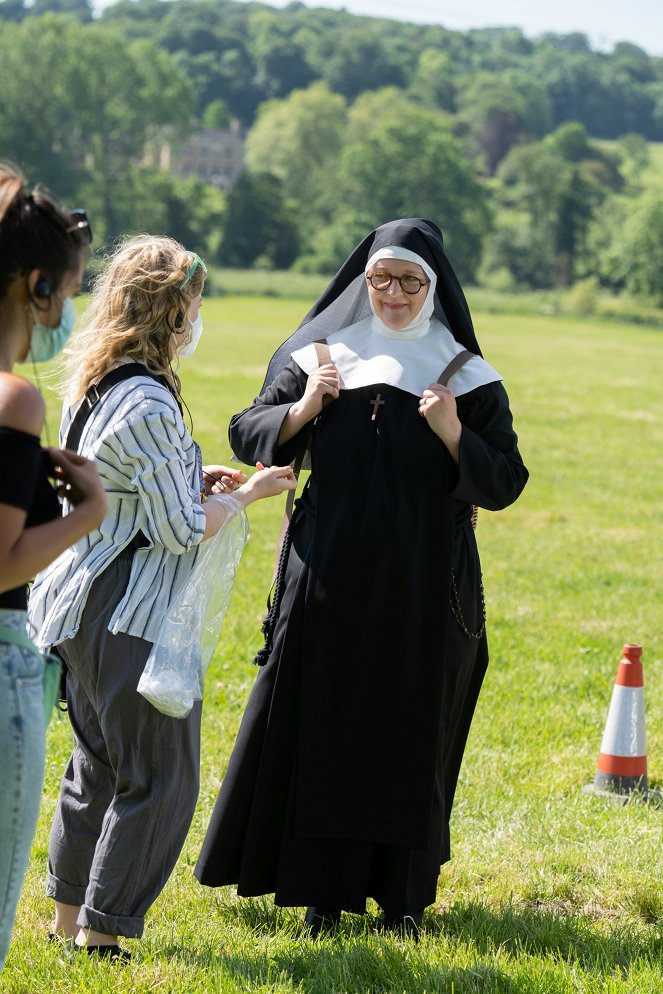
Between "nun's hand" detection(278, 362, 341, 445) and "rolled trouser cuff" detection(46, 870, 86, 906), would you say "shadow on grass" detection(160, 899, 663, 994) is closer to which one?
"rolled trouser cuff" detection(46, 870, 86, 906)

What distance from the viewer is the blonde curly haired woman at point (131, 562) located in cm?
343

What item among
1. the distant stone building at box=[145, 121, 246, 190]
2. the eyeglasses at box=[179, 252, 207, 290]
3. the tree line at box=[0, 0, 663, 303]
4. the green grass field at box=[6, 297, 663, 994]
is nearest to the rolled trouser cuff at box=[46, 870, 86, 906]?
the green grass field at box=[6, 297, 663, 994]

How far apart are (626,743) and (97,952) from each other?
116 inches

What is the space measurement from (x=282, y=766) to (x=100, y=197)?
11270 centimetres

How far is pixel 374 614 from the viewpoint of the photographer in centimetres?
397

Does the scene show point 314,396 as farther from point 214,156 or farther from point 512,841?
point 214,156

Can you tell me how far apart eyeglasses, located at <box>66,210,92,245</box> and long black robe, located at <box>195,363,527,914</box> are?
1.57m

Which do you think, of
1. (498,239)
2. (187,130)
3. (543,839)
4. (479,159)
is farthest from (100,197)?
(543,839)

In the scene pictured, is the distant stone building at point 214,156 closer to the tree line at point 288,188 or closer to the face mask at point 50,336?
the tree line at point 288,188

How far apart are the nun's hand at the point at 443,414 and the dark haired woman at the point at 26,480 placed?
1553 millimetres

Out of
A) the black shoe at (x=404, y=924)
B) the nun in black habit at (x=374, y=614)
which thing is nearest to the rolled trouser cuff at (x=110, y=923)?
the nun in black habit at (x=374, y=614)

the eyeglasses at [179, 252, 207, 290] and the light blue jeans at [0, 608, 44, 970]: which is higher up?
the eyeglasses at [179, 252, 207, 290]

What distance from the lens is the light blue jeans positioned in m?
2.48

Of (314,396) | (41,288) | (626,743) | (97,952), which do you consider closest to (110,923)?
(97,952)
